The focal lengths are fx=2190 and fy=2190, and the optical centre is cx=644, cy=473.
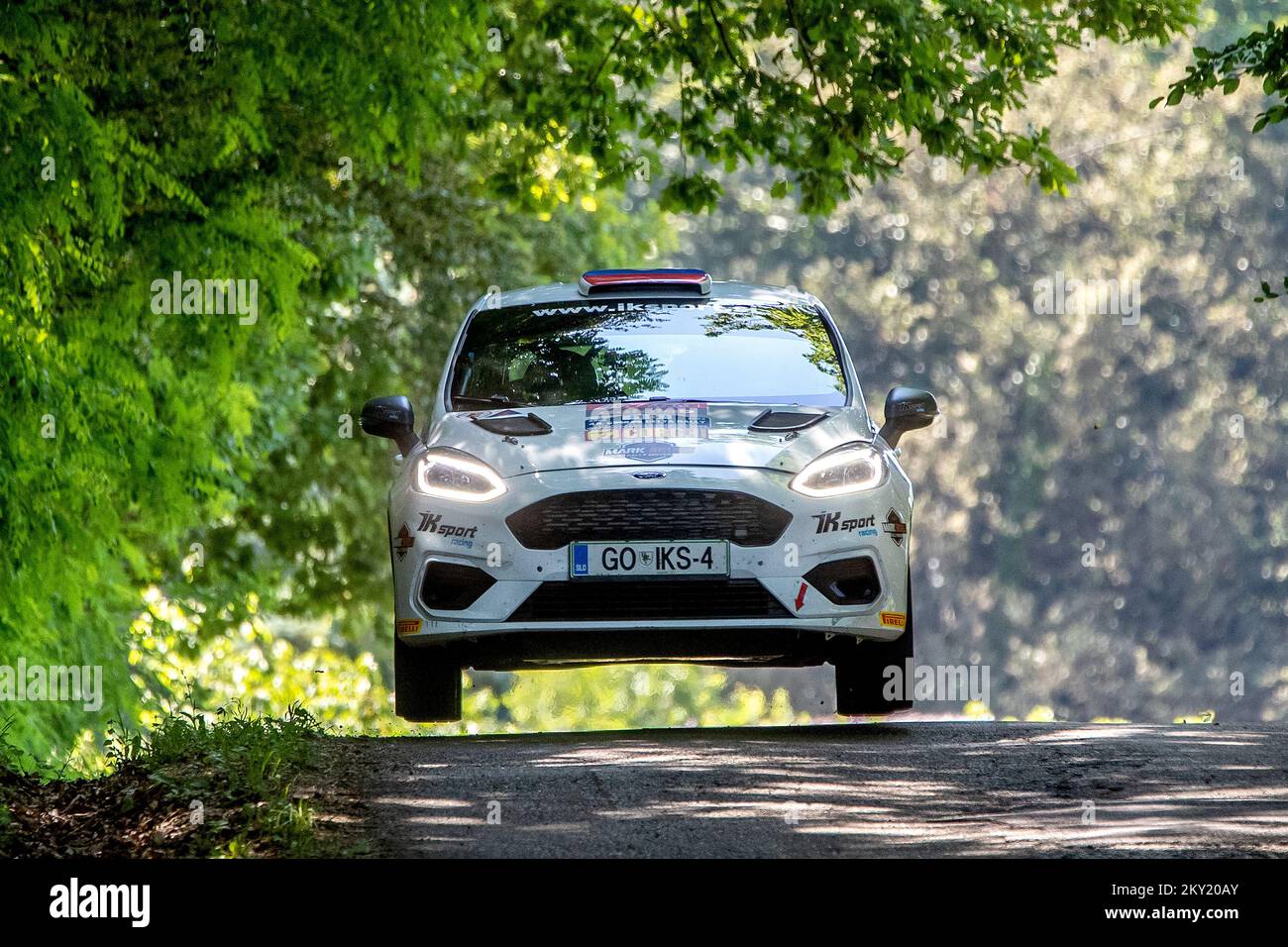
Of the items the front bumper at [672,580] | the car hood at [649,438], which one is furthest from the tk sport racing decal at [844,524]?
the car hood at [649,438]

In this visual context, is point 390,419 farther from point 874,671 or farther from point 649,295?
point 874,671

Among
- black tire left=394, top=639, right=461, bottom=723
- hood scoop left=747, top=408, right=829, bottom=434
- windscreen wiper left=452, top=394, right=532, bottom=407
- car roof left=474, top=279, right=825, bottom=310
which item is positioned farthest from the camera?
car roof left=474, top=279, right=825, bottom=310

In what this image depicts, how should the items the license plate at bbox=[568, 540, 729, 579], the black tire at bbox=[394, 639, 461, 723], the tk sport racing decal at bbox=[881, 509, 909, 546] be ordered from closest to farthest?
the license plate at bbox=[568, 540, 729, 579] < the tk sport racing decal at bbox=[881, 509, 909, 546] < the black tire at bbox=[394, 639, 461, 723]

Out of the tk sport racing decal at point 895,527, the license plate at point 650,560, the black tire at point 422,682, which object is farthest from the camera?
the black tire at point 422,682

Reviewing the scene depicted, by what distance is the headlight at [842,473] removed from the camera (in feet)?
32.7

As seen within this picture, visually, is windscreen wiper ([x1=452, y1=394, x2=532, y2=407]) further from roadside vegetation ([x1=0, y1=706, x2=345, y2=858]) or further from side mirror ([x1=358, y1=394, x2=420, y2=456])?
roadside vegetation ([x1=0, y1=706, x2=345, y2=858])

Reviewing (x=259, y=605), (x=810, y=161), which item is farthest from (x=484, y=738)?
(x=259, y=605)

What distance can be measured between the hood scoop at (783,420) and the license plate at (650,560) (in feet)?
2.43

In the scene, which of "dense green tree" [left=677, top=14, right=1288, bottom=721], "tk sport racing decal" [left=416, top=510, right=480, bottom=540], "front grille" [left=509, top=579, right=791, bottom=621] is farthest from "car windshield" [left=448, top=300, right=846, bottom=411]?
"dense green tree" [left=677, top=14, right=1288, bottom=721]

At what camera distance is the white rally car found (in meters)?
9.80

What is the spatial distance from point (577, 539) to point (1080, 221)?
141 ft

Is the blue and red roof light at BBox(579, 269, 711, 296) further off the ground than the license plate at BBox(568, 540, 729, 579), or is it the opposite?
the blue and red roof light at BBox(579, 269, 711, 296)

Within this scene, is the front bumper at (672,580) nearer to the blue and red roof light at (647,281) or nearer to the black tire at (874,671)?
the black tire at (874,671)
